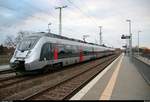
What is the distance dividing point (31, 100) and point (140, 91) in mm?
4787

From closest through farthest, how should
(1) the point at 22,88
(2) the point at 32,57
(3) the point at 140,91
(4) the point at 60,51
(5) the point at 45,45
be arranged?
(3) the point at 140,91 → (1) the point at 22,88 → (2) the point at 32,57 → (5) the point at 45,45 → (4) the point at 60,51

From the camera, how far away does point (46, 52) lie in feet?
55.5

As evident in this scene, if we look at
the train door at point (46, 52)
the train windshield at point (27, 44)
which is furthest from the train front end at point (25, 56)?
the train door at point (46, 52)

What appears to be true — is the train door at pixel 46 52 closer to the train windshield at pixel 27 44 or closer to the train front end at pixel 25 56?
the train front end at pixel 25 56

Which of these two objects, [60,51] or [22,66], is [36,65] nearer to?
[22,66]

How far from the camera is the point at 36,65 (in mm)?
15586

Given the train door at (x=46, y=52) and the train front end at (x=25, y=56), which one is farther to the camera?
the train door at (x=46, y=52)

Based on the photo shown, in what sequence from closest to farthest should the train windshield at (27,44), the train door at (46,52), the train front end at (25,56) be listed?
the train front end at (25,56) → the train door at (46,52) → the train windshield at (27,44)

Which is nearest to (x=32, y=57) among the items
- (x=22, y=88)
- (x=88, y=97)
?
(x=22, y=88)

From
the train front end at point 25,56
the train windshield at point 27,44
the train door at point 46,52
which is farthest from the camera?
the train windshield at point 27,44

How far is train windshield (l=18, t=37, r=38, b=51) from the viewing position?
54.1 feet

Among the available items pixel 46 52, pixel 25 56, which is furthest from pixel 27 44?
pixel 46 52

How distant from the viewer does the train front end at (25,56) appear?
1545 centimetres

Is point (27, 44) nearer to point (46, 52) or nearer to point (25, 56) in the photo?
point (25, 56)
